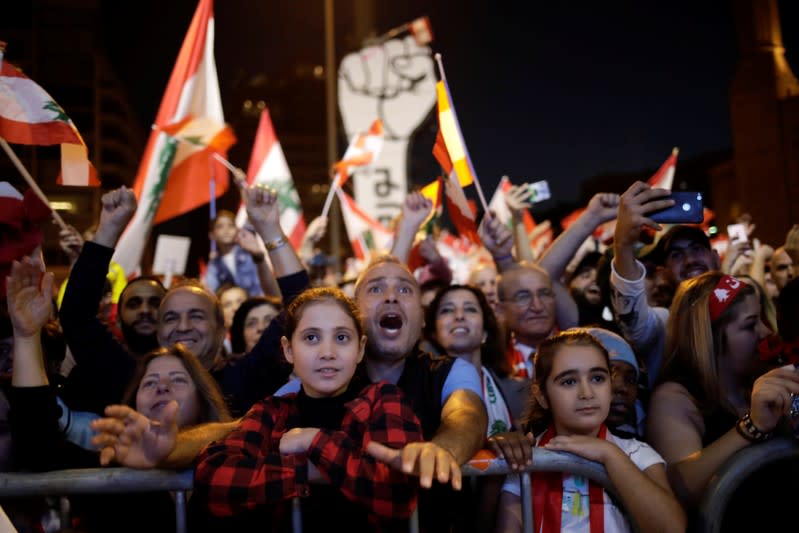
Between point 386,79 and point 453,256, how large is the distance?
5.65 meters

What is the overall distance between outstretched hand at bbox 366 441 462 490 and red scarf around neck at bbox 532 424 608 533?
636 mm

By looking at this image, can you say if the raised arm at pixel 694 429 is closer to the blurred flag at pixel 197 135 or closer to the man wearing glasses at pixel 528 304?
the man wearing glasses at pixel 528 304

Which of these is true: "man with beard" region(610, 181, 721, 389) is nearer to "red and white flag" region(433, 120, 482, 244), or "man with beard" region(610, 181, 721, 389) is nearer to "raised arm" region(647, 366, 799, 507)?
"raised arm" region(647, 366, 799, 507)

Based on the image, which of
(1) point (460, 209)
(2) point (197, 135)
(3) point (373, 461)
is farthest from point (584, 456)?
(2) point (197, 135)

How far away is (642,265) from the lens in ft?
13.4

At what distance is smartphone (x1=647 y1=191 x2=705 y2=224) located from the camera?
348 cm

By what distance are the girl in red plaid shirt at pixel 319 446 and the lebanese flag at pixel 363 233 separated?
19.9ft

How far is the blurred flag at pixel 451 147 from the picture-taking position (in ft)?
19.2

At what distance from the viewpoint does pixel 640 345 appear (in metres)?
4.27

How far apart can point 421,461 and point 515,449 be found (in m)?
0.49

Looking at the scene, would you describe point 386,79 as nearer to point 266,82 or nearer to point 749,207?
point 749,207

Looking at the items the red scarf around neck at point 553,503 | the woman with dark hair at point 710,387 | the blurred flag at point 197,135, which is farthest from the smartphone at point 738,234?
the blurred flag at point 197,135

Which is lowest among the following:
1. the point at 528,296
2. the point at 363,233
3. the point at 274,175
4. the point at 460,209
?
the point at 528,296

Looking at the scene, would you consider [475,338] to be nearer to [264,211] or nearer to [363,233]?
[264,211]
